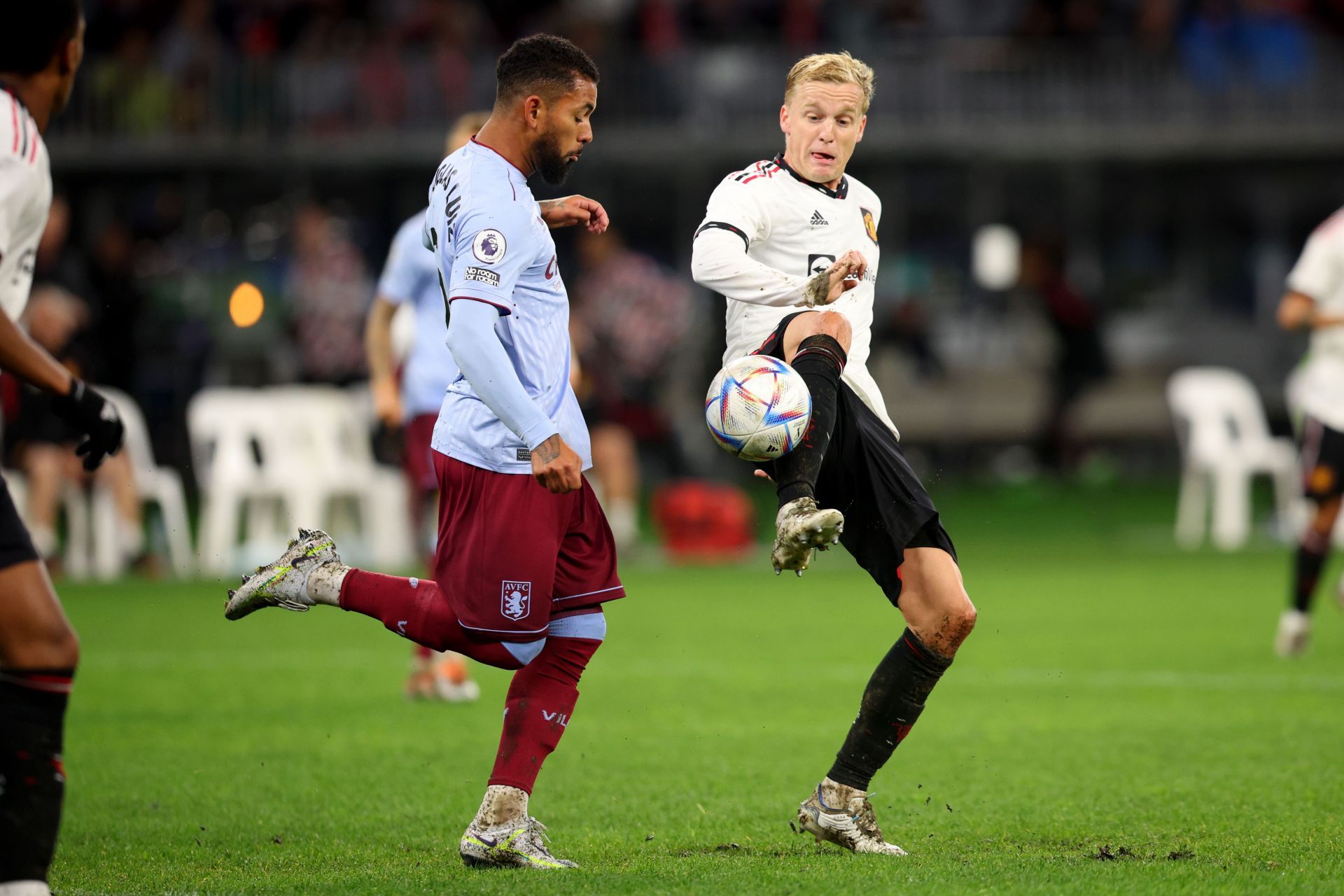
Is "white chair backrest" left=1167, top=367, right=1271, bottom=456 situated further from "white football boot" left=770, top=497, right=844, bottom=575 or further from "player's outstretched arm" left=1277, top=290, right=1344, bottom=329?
"white football boot" left=770, top=497, right=844, bottom=575

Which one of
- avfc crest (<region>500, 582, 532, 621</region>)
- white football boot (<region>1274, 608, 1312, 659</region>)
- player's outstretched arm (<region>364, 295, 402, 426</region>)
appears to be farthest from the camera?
white football boot (<region>1274, 608, 1312, 659</region>)

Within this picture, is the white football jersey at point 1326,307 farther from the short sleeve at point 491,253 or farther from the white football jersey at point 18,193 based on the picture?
the white football jersey at point 18,193

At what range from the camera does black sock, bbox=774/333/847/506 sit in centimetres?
506

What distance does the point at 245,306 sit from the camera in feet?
83.8

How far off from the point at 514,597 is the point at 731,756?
2.42 m

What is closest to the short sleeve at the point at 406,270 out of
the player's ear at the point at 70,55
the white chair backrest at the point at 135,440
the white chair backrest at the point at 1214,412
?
the player's ear at the point at 70,55

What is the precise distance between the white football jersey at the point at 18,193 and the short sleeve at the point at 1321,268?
760 centimetres

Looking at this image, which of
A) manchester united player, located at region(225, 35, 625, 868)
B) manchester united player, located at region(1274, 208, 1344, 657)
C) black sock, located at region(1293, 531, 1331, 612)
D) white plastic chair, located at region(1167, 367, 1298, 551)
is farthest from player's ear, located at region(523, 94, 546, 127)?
white plastic chair, located at region(1167, 367, 1298, 551)

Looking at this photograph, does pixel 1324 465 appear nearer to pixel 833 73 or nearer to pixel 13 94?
pixel 833 73

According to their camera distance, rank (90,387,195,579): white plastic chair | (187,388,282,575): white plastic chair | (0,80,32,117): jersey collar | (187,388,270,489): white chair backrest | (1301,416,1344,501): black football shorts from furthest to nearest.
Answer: (187,388,270,489): white chair backrest < (90,387,195,579): white plastic chair < (187,388,282,575): white plastic chair < (1301,416,1344,501): black football shorts < (0,80,32,117): jersey collar

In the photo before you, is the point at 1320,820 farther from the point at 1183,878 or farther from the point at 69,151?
the point at 69,151

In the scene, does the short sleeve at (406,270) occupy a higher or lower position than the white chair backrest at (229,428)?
higher

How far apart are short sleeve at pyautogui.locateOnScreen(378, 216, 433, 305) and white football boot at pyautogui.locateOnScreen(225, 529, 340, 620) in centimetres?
333

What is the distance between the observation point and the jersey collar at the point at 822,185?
17.8 ft
